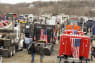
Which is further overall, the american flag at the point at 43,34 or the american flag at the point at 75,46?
the american flag at the point at 43,34

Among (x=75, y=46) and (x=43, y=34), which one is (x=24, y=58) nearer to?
(x=43, y=34)

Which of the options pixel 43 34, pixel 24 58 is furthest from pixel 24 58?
pixel 43 34

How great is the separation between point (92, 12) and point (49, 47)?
54.9 m

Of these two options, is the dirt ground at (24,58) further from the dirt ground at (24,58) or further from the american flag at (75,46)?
the american flag at (75,46)

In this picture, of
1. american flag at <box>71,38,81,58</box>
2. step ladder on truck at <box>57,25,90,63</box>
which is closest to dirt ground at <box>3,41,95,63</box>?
step ladder on truck at <box>57,25,90,63</box>

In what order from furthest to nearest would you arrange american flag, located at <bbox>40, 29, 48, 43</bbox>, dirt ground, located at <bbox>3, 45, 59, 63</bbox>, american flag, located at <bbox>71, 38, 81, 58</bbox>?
american flag, located at <bbox>40, 29, 48, 43</bbox> → dirt ground, located at <bbox>3, 45, 59, 63</bbox> → american flag, located at <bbox>71, 38, 81, 58</bbox>

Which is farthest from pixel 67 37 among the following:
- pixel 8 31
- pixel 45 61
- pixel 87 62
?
pixel 8 31

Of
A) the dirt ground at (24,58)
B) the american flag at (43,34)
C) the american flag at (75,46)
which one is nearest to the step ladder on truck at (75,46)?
the american flag at (75,46)

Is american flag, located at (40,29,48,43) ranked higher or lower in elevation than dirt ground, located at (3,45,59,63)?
higher

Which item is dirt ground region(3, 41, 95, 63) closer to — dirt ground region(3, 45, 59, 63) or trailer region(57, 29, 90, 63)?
dirt ground region(3, 45, 59, 63)

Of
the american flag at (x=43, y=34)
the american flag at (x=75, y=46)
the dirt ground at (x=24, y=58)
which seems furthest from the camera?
the american flag at (x=43, y=34)

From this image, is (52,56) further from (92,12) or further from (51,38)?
(92,12)

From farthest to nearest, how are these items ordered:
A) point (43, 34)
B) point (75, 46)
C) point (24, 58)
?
point (43, 34)
point (24, 58)
point (75, 46)

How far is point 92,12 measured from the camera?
6694cm
